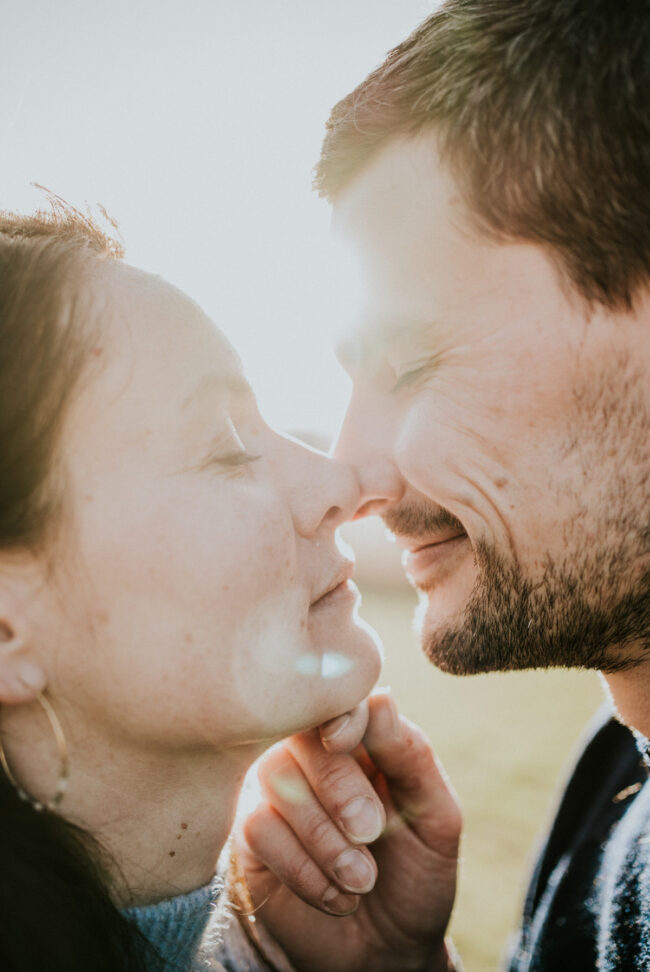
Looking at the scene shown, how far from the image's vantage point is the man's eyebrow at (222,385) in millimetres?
1869

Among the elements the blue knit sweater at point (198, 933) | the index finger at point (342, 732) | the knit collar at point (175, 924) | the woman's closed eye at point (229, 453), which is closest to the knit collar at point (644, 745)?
the index finger at point (342, 732)

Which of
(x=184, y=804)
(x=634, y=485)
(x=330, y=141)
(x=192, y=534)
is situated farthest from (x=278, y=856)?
(x=330, y=141)

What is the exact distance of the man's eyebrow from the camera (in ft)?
6.13

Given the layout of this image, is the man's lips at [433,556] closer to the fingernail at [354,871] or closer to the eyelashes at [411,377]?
the eyelashes at [411,377]

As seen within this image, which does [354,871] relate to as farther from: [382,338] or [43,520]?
[382,338]

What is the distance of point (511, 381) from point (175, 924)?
1.88 metres

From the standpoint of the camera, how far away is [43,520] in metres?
1.72

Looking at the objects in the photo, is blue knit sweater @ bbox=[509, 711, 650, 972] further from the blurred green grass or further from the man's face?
the blurred green grass

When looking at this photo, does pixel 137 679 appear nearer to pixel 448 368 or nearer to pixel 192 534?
pixel 192 534

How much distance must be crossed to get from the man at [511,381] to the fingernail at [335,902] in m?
0.07

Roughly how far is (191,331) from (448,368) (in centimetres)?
90

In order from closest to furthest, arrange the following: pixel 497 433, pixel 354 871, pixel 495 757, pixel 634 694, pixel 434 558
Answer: pixel 354 871, pixel 497 433, pixel 634 694, pixel 434 558, pixel 495 757

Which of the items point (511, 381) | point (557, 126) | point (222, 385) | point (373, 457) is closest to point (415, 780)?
point (373, 457)

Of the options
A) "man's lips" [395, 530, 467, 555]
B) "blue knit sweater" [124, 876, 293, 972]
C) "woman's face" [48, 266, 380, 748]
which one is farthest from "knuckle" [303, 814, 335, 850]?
"man's lips" [395, 530, 467, 555]
